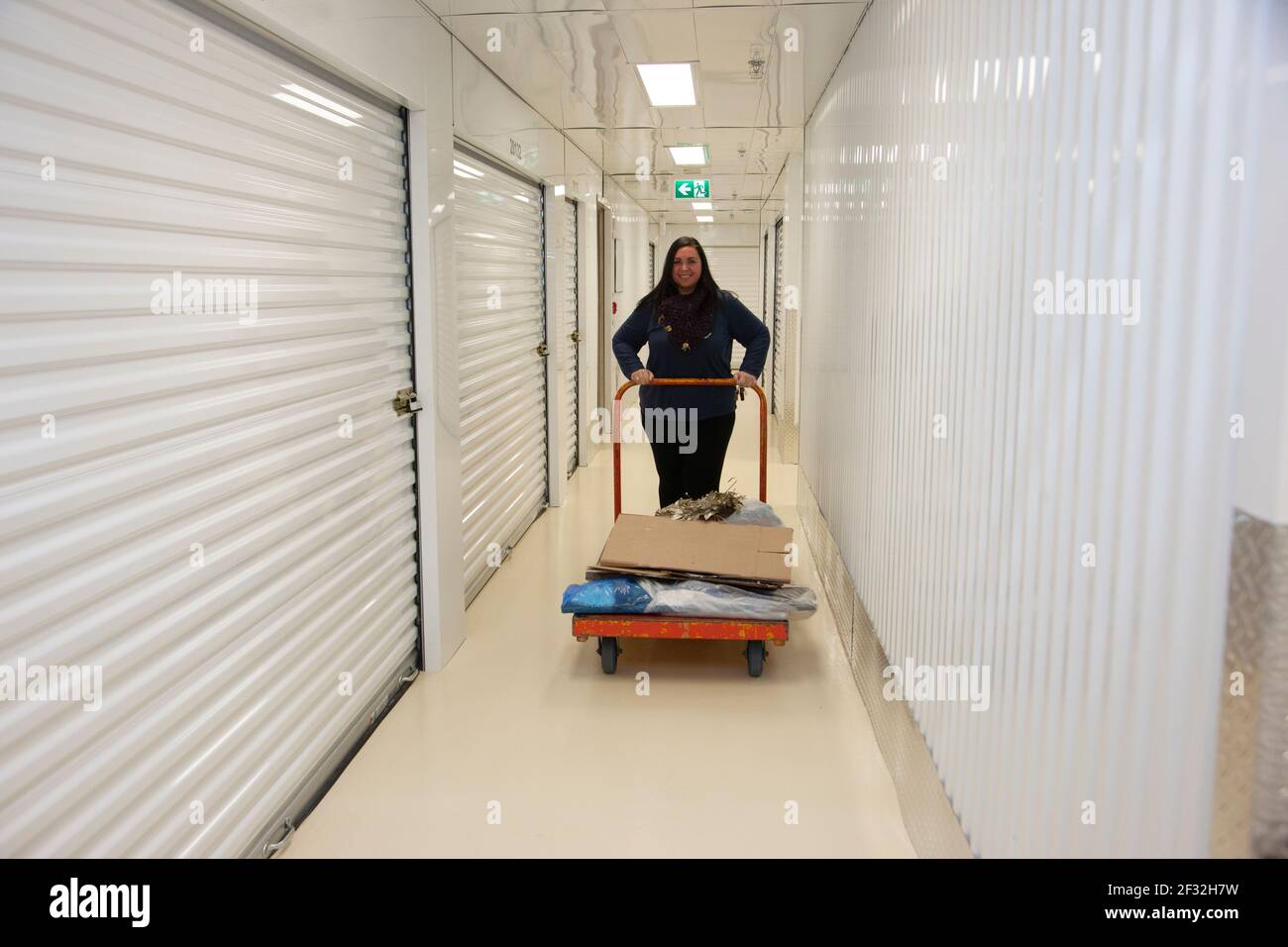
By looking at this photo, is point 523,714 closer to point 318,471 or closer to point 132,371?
point 318,471

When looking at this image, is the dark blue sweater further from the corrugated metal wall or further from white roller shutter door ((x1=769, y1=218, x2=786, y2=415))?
white roller shutter door ((x1=769, y1=218, x2=786, y2=415))

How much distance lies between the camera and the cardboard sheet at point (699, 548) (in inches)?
172

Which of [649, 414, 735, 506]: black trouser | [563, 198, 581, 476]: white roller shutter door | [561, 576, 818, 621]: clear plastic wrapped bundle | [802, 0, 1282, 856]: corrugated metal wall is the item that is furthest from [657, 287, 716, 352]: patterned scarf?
[563, 198, 581, 476]: white roller shutter door

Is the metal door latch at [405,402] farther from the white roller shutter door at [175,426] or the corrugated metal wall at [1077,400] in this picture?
the corrugated metal wall at [1077,400]

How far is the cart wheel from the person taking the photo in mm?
4301

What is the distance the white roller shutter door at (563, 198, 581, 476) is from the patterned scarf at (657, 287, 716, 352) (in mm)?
3260

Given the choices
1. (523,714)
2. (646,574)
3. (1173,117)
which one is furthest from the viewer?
(646,574)

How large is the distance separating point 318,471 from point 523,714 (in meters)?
1.26

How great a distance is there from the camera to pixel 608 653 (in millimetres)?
4301

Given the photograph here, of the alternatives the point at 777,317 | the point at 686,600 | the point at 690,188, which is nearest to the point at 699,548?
the point at 686,600

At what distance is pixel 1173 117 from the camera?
1441 millimetres

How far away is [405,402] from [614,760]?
5.17ft

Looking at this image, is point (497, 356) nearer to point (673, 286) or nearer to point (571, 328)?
point (673, 286)
